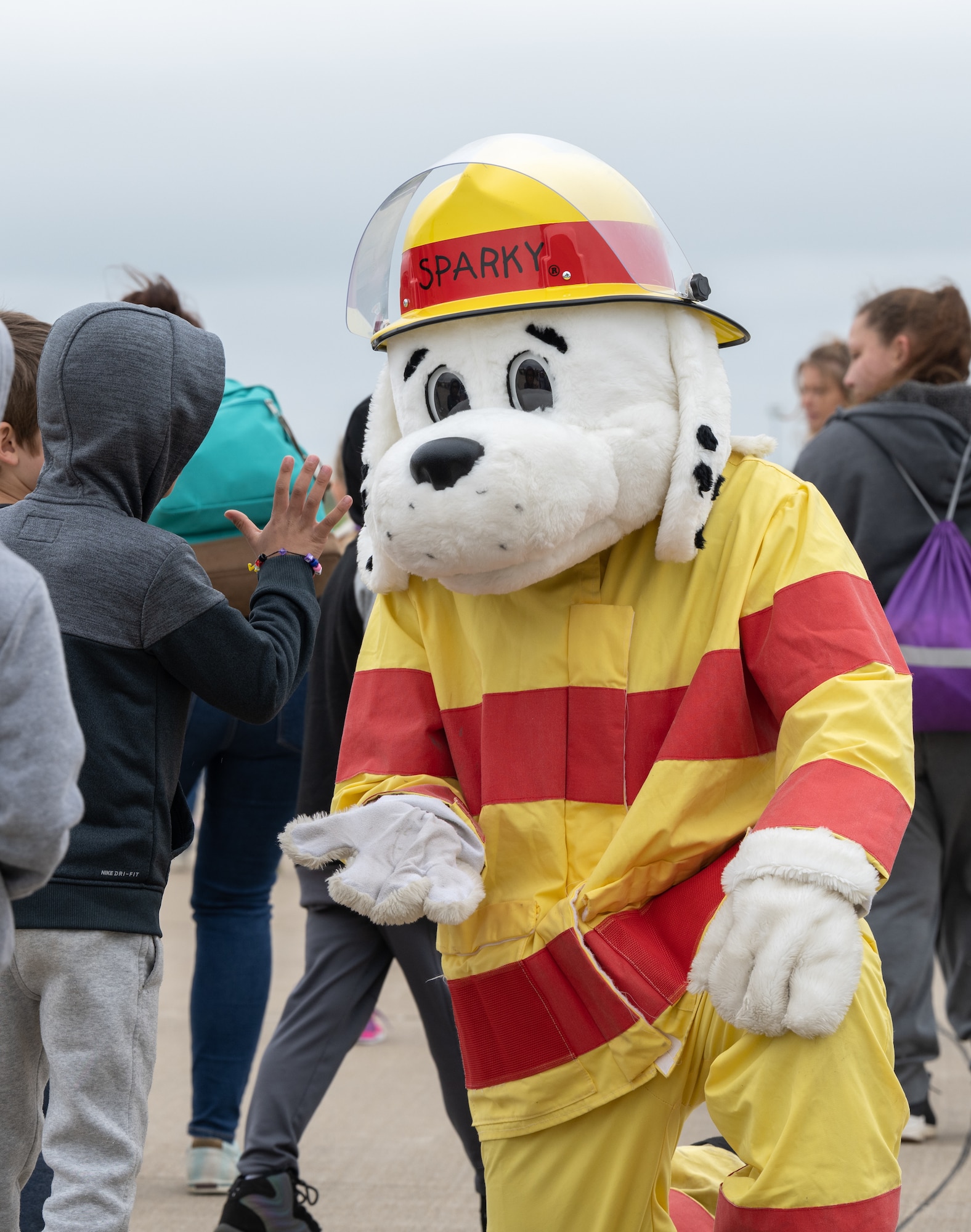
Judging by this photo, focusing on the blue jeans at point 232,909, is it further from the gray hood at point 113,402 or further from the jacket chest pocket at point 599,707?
the jacket chest pocket at point 599,707

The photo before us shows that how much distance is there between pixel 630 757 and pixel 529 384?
60 centimetres

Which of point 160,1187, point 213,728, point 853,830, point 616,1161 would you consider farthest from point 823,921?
point 160,1187

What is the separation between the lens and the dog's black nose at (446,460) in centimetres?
236

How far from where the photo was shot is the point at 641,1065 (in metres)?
2.45

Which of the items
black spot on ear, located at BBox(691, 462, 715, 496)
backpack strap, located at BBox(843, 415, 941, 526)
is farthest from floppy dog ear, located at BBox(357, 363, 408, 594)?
backpack strap, located at BBox(843, 415, 941, 526)

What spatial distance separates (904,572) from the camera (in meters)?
4.43

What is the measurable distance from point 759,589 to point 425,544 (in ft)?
1.70

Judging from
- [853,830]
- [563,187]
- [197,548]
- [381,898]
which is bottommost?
[381,898]

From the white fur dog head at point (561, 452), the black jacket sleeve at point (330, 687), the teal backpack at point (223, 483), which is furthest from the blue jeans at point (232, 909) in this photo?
the white fur dog head at point (561, 452)

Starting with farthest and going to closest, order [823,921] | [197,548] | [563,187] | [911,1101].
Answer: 1. [911,1101]
2. [197,548]
3. [563,187]
4. [823,921]

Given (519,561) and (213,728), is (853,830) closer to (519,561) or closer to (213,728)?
(519,561)

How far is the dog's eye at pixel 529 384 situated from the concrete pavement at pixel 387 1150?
2030 millimetres

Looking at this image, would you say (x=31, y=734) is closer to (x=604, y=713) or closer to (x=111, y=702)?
(x=111, y=702)

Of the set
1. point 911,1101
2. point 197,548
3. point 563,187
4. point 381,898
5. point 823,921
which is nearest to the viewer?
point 823,921
